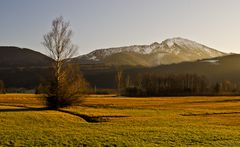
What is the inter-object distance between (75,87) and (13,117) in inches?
948

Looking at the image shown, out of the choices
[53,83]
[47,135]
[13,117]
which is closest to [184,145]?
[47,135]

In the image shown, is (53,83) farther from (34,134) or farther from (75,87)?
(34,134)

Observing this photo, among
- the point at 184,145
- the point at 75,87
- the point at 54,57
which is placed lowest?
the point at 184,145

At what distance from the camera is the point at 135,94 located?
147000 millimetres

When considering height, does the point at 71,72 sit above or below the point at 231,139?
above

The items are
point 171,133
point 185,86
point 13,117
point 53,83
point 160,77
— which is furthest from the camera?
point 160,77

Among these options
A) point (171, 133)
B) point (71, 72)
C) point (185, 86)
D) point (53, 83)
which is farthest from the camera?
point (185, 86)

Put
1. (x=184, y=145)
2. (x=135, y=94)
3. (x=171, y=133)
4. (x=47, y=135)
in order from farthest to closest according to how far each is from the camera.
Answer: (x=135, y=94)
(x=171, y=133)
(x=47, y=135)
(x=184, y=145)

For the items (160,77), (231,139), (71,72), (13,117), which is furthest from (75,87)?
(160,77)

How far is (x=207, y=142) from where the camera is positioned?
2945 cm

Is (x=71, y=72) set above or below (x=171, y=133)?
above

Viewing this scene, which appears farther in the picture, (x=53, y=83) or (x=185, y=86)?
(x=185, y=86)

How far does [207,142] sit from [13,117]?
2421cm

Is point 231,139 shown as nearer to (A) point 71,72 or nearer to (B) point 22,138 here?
(B) point 22,138
